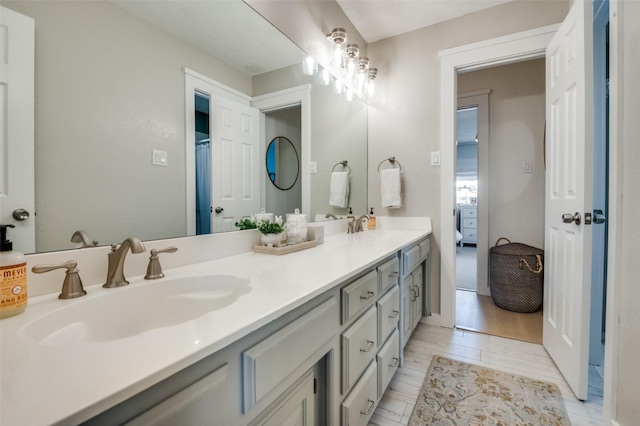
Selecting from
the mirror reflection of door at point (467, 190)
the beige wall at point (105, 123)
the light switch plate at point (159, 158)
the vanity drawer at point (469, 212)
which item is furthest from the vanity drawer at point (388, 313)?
the vanity drawer at point (469, 212)

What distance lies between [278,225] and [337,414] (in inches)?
30.5

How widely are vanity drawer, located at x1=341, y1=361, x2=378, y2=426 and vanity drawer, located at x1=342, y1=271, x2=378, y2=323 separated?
0.28 metres

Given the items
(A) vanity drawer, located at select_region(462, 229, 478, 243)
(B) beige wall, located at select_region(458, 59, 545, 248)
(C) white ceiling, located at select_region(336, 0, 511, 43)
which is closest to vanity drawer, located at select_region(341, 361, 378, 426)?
(C) white ceiling, located at select_region(336, 0, 511, 43)

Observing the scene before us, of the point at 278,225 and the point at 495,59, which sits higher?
the point at 495,59

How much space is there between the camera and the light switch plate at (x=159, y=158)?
959 mm

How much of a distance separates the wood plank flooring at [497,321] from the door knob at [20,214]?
2.58 metres

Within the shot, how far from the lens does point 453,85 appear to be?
223 centimetres

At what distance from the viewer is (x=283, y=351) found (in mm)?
669

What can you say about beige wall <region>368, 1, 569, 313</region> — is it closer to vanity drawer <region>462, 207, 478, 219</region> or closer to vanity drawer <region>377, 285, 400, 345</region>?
vanity drawer <region>377, 285, 400, 345</region>

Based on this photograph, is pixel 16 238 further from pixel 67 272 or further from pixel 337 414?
pixel 337 414

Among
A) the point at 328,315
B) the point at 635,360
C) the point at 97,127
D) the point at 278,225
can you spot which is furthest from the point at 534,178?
the point at 97,127

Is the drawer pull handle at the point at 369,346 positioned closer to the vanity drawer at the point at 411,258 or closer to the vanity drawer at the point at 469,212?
the vanity drawer at the point at 411,258

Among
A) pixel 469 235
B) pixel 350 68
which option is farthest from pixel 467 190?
pixel 350 68

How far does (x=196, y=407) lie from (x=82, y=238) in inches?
23.2
